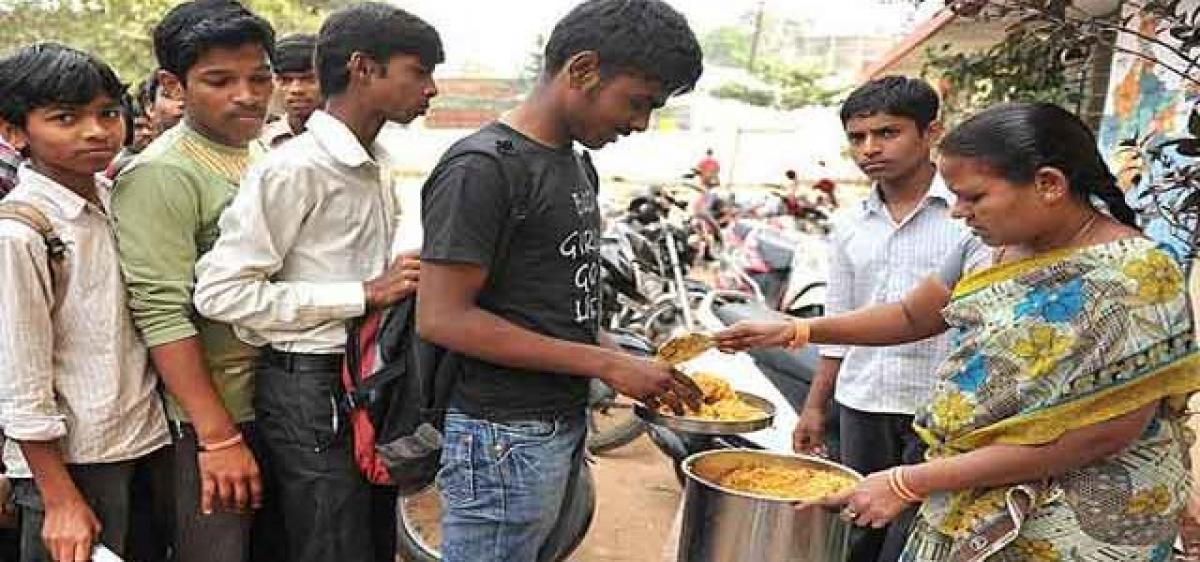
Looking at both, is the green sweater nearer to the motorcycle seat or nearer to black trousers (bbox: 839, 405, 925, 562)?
black trousers (bbox: 839, 405, 925, 562)

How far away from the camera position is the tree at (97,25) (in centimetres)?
1109

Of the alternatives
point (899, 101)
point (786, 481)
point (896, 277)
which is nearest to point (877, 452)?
point (896, 277)

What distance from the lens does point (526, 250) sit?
5.70ft

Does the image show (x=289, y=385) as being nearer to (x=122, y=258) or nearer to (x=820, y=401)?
(x=122, y=258)

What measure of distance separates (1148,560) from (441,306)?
1279 mm

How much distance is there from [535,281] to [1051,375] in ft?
2.83

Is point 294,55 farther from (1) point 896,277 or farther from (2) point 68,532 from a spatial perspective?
(1) point 896,277

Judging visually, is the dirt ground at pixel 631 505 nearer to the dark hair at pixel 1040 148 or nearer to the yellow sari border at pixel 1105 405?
the yellow sari border at pixel 1105 405

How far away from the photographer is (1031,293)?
1.59 m

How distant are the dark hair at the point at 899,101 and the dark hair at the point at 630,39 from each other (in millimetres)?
1045

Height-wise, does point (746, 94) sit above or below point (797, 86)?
below

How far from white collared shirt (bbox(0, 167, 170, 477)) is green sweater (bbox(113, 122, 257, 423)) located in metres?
0.04

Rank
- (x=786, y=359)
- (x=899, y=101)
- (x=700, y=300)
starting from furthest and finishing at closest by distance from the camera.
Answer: (x=700, y=300) < (x=786, y=359) < (x=899, y=101)

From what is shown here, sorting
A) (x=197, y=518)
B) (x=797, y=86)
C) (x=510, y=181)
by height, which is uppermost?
(x=797, y=86)
